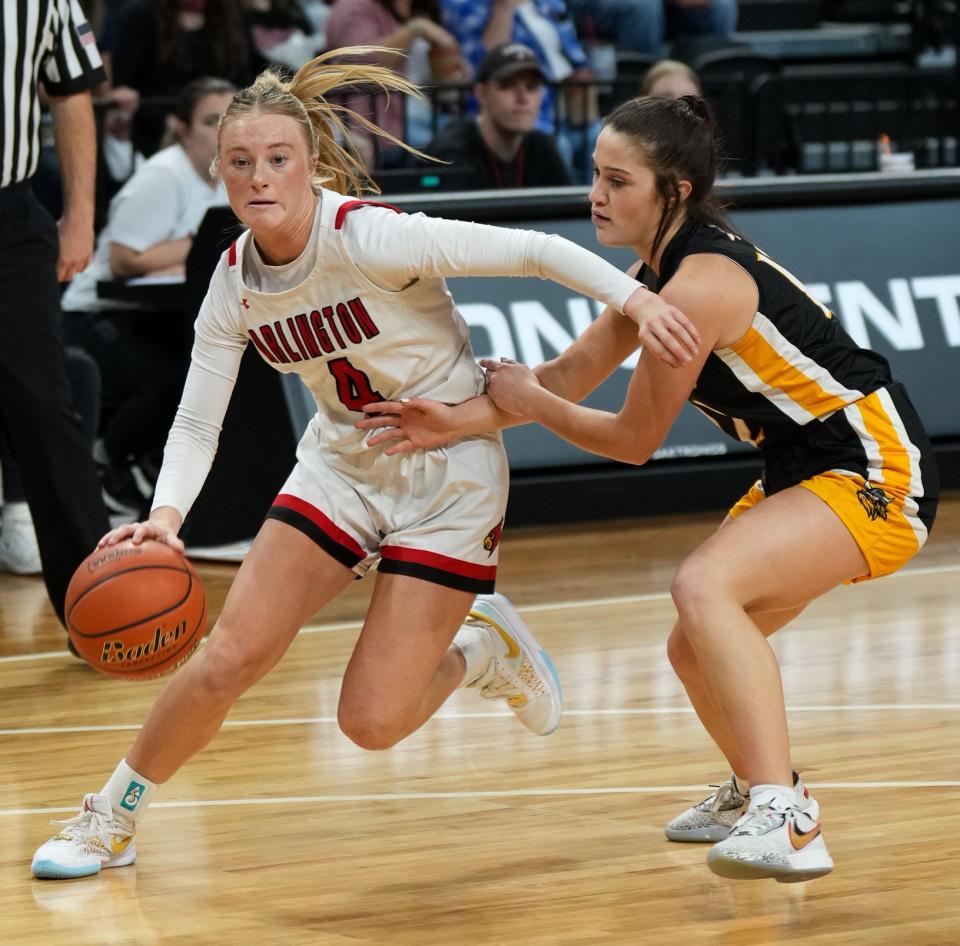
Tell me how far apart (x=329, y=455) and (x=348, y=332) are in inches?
12.5

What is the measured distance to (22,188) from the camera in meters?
5.86

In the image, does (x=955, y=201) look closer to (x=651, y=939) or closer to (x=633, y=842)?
(x=633, y=842)

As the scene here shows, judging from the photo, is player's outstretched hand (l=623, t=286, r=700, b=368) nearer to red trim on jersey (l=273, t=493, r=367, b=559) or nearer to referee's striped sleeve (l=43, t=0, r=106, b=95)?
red trim on jersey (l=273, t=493, r=367, b=559)

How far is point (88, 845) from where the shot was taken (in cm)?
400

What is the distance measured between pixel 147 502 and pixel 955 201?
3734 millimetres

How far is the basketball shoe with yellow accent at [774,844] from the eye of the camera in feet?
11.5

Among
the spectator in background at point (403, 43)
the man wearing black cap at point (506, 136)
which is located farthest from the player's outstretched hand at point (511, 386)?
the spectator in background at point (403, 43)

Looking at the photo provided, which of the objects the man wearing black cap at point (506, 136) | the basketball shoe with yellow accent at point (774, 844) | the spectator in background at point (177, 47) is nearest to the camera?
the basketball shoe with yellow accent at point (774, 844)

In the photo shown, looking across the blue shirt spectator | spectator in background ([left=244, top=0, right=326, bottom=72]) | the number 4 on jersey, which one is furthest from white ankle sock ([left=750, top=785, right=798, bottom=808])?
spectator in background ([left=244, top=0, right=326, bottom=72])

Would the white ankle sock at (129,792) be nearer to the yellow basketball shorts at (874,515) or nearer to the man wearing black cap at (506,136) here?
the yellow basketball shorts at (874,515)

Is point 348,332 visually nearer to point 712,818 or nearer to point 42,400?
point 712,818

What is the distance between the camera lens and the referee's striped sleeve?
5.97 meters

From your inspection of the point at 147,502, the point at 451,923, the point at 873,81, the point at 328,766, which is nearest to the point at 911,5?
the point at 873,81

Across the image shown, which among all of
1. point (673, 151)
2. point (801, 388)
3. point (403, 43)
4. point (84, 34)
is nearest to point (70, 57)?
point (84, 34)
